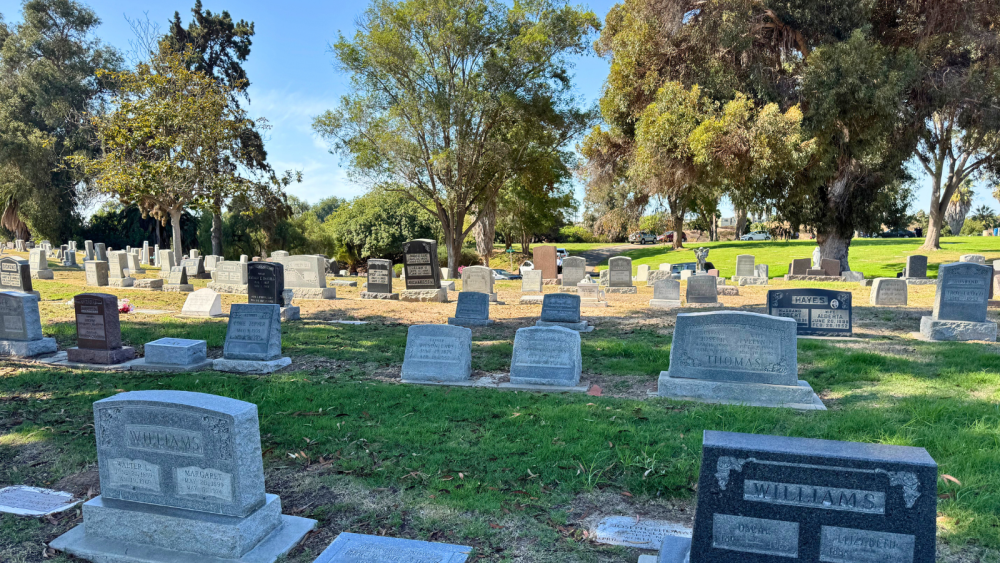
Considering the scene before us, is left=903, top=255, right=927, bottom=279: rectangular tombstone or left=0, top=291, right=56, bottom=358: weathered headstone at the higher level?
left=903, top=255, right=927, bottom=279: rectangular tombstone

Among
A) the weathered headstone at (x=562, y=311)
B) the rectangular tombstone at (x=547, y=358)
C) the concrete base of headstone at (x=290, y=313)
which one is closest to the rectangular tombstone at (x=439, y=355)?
the rectangular tombstone at (x=547, y=358)

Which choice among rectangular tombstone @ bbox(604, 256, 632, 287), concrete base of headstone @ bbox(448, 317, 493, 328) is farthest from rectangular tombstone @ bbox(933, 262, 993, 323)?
rectangular tombstone @ bbox(604, 256, 632, 287)

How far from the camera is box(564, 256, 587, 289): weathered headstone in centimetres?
1936

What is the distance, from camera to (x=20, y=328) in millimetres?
8781

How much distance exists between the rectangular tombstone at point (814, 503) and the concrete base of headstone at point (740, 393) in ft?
12.2

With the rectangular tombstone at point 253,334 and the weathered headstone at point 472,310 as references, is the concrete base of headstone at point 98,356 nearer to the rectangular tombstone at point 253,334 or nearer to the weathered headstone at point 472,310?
the rectangular tombstone at point 253,334

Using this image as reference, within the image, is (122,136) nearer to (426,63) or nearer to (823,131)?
(426,63)

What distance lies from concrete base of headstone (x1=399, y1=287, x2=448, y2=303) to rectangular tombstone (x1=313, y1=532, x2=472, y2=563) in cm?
1331

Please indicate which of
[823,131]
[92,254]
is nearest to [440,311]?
[823,131]

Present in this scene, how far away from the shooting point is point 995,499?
371 cm

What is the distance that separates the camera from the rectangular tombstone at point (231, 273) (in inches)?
718

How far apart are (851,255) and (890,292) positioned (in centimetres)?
1978

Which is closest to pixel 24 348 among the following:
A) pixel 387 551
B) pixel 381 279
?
pixel 387 551

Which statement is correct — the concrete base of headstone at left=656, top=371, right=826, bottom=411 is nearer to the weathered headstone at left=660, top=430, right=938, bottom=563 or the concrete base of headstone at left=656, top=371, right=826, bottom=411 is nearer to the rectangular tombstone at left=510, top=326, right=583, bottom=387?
the rectangular tombstone at left=510, top=326, right=583, bottom=387
